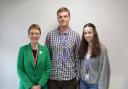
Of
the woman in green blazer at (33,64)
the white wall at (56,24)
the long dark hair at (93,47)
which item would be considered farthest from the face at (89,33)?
the woman in green blazer at (33,64)

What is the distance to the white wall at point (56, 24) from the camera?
A: 328cm

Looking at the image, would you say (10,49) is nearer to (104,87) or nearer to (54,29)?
(54,29)

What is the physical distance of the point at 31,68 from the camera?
284cm

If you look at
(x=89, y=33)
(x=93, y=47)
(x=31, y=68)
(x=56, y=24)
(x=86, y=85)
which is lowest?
(x=86, y=85)

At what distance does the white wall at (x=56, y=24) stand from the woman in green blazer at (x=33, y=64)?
0.47 m

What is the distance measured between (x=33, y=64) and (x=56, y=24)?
78cm

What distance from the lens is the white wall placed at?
3279 millimetres

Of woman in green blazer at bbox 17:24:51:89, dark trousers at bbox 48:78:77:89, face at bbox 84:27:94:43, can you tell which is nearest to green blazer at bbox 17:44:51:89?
woman in green blazer at bbox 17:24:51:89

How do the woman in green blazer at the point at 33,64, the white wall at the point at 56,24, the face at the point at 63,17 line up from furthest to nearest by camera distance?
the white wall at the point at 56,24 → the face at the point at 63,17 → the woman in green blazer at the point at 33,64

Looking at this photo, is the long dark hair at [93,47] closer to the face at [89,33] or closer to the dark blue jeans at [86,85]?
the face at [89,33]

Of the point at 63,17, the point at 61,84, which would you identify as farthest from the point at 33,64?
the point at 63,17

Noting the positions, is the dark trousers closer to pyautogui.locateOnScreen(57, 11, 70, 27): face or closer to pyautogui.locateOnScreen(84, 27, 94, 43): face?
pyautogui.locateOnScreen(84, 27, 94, 43): face

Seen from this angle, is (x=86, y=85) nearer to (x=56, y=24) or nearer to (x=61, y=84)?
(x=61, y=84)

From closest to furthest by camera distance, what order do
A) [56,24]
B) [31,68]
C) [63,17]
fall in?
[31,68] < [63,17] < [56,24]
